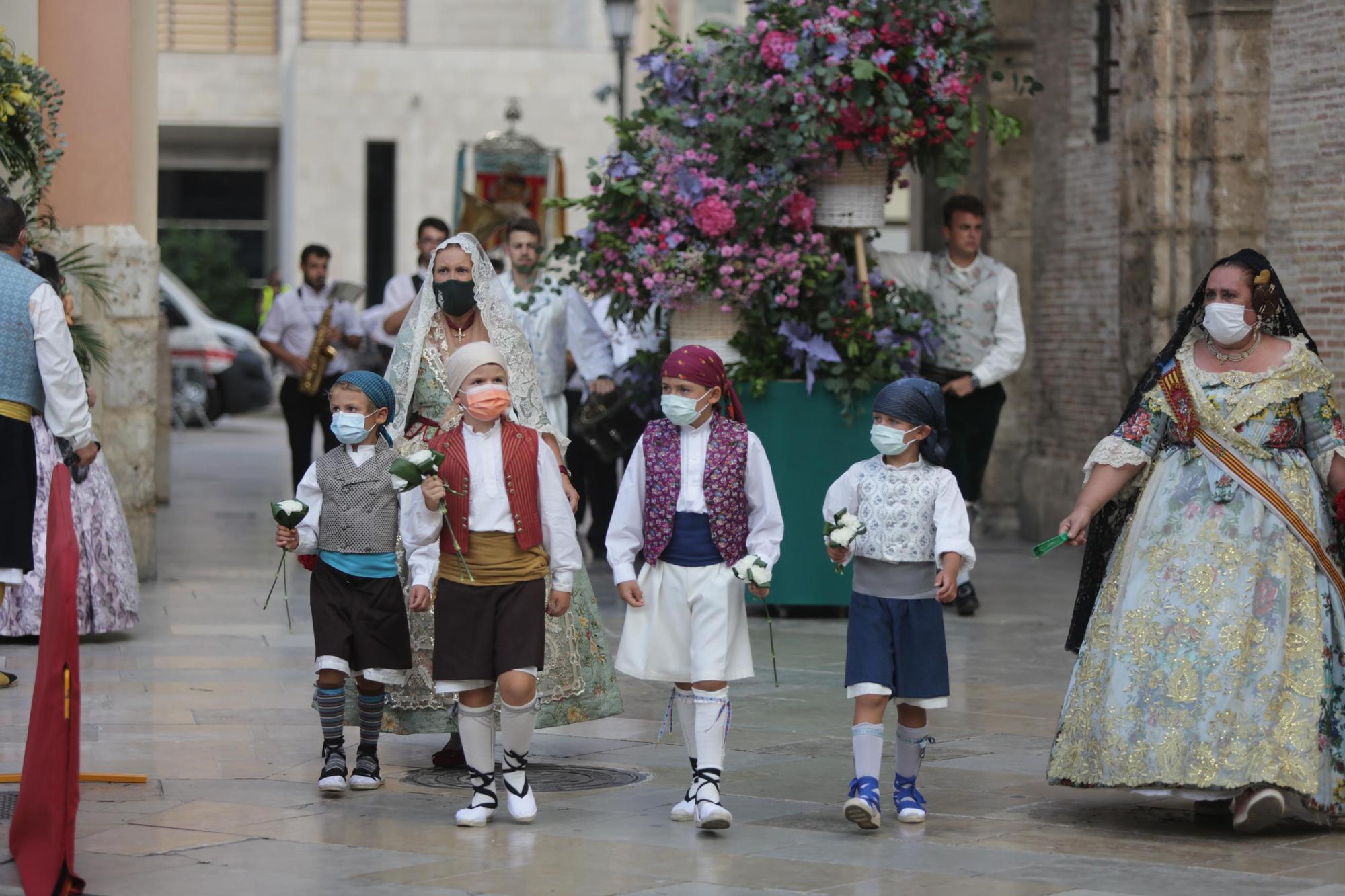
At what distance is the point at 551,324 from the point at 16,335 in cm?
442

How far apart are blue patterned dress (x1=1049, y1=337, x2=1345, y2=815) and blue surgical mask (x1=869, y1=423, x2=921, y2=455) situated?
64 centimetres

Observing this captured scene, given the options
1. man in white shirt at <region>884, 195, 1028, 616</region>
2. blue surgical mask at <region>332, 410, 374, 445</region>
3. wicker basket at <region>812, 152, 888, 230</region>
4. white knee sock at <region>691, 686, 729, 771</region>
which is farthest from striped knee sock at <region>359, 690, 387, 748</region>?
man in white shirt at <region>884, 195, 1028, 616</region>

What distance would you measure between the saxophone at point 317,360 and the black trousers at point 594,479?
5.78ft

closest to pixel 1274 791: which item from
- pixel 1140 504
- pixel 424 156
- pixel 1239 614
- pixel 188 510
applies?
pixel 1239 614

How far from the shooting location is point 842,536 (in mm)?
6648

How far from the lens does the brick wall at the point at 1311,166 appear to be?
40.6 feet

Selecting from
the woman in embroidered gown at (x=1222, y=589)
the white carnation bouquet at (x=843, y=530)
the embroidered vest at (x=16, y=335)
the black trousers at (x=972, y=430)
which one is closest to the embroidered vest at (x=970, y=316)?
the black trousers at (x=972, y=430)

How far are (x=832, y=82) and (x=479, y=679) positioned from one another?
201 inches

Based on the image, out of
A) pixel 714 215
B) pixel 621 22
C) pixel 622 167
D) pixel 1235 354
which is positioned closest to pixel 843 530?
pixel 1235 354

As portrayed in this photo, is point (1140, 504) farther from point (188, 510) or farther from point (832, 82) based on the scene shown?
point (188, 510)

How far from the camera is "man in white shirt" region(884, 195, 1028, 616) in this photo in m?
12.0

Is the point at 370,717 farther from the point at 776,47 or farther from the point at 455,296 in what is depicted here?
the point at 776,47

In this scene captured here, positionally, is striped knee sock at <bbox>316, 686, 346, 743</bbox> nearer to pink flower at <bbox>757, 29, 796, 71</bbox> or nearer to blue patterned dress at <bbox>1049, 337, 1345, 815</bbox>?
blue patterned dress at <bbox>1049, 337, 1345, 815</bbox>

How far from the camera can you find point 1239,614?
266 inches
